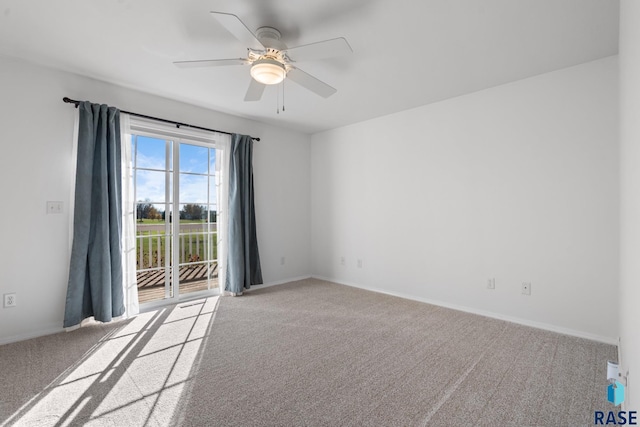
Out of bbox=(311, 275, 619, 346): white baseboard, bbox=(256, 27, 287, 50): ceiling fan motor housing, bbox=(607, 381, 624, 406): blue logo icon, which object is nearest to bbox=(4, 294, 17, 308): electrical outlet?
bbox=(256, 27, 287, 50): ceiling fan motor housing

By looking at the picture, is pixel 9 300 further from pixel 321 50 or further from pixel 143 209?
pixel 321 50

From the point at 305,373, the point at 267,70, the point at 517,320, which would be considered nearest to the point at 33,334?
the point at 305,373

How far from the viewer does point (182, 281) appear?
4.12 metres

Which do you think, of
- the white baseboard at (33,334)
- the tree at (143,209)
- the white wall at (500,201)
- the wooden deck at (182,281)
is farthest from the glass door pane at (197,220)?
the white wall at (500,201)

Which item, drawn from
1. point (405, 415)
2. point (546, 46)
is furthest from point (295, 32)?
point (405, 415)

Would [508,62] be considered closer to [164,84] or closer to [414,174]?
[414,174]

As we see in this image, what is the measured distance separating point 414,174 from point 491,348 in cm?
220

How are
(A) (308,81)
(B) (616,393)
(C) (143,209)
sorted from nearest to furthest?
(B) (616,393) < (A) (308,81) < (C) (143,209)

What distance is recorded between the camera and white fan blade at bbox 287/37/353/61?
2.01 m

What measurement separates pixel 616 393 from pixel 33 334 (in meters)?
4.46

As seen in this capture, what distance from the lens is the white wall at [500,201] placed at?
2693 millimetres

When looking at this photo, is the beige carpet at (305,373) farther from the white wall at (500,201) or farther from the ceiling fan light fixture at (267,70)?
the ceiling fan light fixture at (267,70)

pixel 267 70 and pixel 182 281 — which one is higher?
pixel 267 70

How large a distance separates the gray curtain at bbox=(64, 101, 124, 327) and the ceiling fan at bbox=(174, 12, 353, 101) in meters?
1.42
